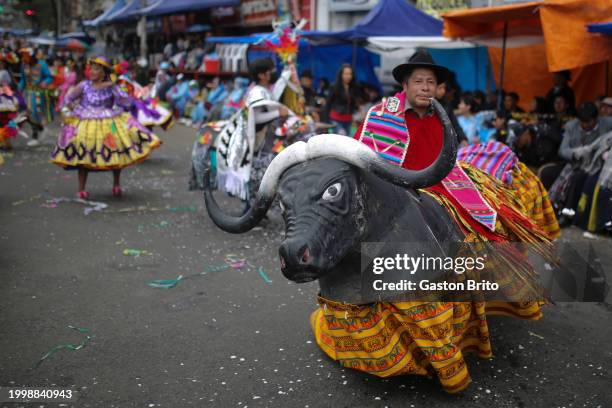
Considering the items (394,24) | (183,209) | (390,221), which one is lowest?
(183,209)

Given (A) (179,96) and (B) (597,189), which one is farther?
(A) (179,96)

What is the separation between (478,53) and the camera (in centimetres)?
1212

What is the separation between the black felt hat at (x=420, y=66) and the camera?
11.5ft

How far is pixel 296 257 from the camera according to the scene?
104 inches

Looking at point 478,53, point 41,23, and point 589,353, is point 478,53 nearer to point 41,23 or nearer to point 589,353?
point 589,353

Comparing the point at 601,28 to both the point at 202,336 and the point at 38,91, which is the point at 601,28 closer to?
the point at 202,336

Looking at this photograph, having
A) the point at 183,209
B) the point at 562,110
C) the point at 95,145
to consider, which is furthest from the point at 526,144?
the point at 95,145

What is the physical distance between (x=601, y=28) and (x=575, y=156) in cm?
150

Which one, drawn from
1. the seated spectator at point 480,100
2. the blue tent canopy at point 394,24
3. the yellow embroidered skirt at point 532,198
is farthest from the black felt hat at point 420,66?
the blue tent canopy at point 394,24

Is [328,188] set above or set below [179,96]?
below

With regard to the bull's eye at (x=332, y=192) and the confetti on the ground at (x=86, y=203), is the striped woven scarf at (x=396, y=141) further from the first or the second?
the confetti on the ground at (x=86, y=203)

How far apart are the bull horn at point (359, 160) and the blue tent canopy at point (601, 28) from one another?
468 centimetres

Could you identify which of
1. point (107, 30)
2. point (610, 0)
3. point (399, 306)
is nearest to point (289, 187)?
point (399, 306)

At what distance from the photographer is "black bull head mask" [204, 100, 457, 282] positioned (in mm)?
2713
